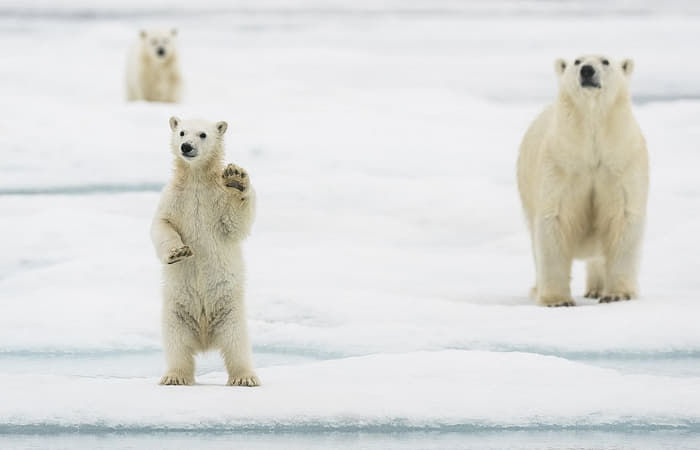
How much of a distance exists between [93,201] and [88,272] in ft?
6.76

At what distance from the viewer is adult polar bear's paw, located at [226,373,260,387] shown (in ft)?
12.9

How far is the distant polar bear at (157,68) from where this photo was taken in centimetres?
1198

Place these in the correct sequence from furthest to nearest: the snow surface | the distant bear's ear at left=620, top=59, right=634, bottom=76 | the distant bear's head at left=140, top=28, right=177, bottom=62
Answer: the distant bear's head at left=140, top=28, right=177, bottom=62 < the distant bear's ear at left=620, top=59, right=634, bottom=76 < the snow surface

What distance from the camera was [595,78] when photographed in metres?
5.67

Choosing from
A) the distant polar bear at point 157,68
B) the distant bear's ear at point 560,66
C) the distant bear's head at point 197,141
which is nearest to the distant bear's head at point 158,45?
the distant polar bear at point 157,68

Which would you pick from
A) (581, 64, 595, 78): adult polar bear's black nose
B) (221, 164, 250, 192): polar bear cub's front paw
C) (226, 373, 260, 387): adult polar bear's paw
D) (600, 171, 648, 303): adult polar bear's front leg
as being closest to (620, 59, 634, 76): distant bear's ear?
(581, 64, 595, 78): adult polar bear's black nose

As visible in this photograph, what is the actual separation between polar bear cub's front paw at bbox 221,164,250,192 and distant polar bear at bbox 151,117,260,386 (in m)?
0.09

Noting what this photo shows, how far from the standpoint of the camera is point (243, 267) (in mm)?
4027

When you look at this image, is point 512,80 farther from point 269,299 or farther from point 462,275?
point 269,299

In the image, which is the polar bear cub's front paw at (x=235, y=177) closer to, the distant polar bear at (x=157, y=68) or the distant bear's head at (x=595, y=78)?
the distant bear's head at (x=595, y=78)

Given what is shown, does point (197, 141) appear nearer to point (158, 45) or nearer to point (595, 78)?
point (595, 78)

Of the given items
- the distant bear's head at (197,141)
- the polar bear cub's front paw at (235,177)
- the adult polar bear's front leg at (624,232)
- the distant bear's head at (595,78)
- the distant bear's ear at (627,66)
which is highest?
the distant bear's ear at (627,66)

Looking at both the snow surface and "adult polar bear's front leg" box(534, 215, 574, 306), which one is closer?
the snow surface

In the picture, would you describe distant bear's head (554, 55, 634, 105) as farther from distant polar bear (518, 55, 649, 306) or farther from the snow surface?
the snow surface
